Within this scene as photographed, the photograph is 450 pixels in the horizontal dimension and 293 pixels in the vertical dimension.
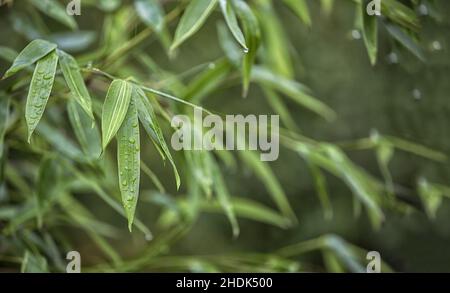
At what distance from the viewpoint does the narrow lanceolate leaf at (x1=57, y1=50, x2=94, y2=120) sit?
644 millimetres

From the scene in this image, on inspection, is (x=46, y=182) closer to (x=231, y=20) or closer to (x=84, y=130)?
(x=84, y=130)

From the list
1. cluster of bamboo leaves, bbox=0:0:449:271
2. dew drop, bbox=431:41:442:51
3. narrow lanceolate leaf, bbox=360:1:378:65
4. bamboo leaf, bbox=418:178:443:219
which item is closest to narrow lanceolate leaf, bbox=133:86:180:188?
cluster of bamboo leaves, bbox=0:0:449:271

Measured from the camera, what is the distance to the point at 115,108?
0.61 m

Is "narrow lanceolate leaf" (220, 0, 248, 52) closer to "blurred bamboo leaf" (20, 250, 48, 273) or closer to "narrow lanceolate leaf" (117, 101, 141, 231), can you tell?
"narrow lanceolate leaf" (117, 101, 141, 231)

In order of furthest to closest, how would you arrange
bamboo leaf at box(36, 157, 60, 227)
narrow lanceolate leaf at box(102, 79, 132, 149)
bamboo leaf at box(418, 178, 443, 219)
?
bamboo leaf at box(418, 178, 443, 219) < bamboo leaf at box(36, 157, 60, 227) < narrow lanceolate leaf at box(102, 79, 132, 149)

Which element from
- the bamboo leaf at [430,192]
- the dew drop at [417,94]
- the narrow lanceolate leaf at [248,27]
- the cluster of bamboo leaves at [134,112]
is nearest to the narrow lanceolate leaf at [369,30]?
the cluster of bamboo leaves at [134,112]

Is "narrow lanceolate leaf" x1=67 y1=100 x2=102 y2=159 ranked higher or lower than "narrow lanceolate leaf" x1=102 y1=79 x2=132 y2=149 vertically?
higher

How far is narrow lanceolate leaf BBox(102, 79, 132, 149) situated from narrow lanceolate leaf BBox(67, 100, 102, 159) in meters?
0.18

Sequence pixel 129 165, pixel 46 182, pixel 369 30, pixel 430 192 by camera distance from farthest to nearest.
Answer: pixel 430 192
pixel 46 182
pixel 369 30
pixel 129 165

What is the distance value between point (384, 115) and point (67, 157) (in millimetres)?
683

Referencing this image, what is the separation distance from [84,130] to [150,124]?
234mm

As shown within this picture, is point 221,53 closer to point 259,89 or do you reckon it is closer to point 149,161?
point 259,89

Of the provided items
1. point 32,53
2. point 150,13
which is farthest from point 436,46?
point 32,53
